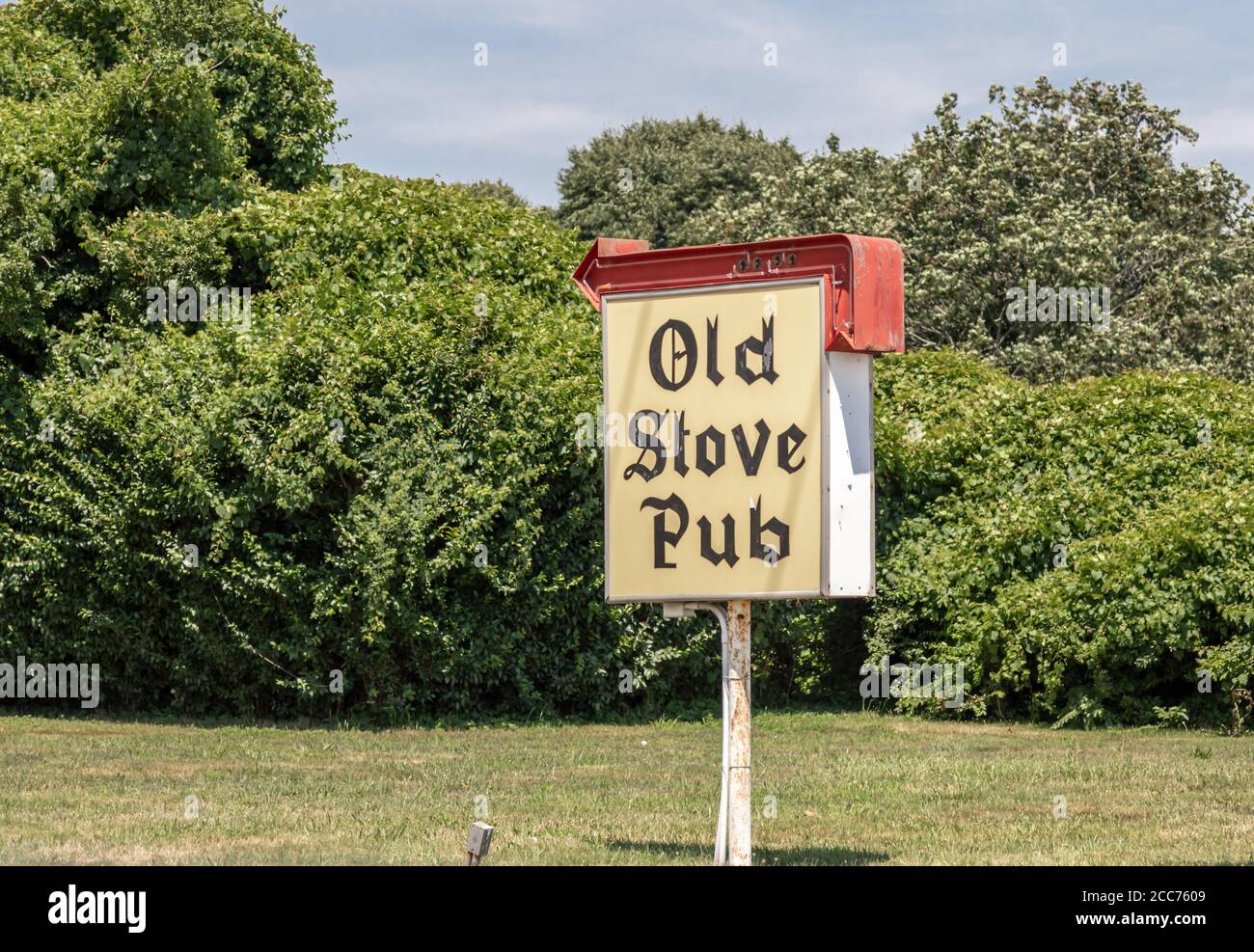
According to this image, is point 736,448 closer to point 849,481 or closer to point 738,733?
point 849,481

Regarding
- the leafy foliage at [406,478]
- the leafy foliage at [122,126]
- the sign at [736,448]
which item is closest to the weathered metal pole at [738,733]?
the sign at [736,448]

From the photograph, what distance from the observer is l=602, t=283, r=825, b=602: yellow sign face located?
26.2 ft

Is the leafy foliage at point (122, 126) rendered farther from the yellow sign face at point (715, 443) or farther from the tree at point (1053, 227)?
the tree at point (1053, 227)

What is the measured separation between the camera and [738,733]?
818 centimetres

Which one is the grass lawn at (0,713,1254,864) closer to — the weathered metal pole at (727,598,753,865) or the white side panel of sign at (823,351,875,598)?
the weathered metal pole at (727,598,753,865)

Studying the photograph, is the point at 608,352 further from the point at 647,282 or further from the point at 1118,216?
the point at 1118,216

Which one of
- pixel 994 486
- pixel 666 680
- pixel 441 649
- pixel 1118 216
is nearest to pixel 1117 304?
pixel 1118 216

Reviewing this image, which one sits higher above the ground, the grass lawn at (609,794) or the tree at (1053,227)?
the tree at (1053,227)

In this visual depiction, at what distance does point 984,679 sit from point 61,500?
9158mm

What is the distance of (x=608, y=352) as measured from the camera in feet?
27.5

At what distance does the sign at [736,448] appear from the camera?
Result: 26.1ft

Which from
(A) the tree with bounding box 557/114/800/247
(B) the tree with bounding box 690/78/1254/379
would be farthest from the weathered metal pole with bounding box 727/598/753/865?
(A) the tree with bounding box 557/114/800/247

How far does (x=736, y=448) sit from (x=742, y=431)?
3.3 inches

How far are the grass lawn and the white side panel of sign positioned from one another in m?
1.68
